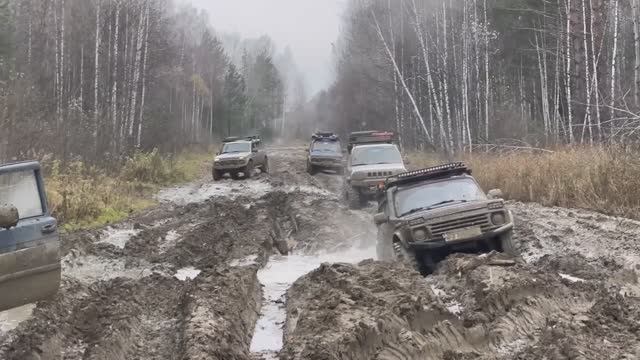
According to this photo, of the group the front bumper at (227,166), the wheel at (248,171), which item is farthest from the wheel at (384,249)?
the wheel at (248,171)

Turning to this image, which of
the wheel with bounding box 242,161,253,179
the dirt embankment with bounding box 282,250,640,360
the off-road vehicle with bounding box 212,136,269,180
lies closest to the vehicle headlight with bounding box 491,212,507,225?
the dirt embankment with bounding box 282,250,640,360

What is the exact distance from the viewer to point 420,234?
828cm

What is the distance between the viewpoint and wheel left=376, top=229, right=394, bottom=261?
9.12m

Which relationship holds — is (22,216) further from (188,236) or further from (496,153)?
(496,153)

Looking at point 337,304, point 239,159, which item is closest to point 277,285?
point 337,304

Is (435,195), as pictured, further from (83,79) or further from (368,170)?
(83,79)

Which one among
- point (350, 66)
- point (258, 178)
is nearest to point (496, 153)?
point (258, 178)

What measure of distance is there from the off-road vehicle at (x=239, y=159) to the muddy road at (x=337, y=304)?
46.9 ft

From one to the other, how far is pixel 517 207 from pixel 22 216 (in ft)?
34.2

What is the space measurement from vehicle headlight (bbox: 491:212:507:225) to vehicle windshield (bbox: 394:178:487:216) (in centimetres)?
56

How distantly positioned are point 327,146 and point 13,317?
69.5ft

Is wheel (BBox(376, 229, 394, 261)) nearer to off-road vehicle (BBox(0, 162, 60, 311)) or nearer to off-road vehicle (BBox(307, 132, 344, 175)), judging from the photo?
off-road vehicle (BBox(0, 162, 60, 311))

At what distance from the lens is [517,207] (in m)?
13.5

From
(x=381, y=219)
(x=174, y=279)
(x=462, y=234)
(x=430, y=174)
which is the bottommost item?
(x=174, y=279)
